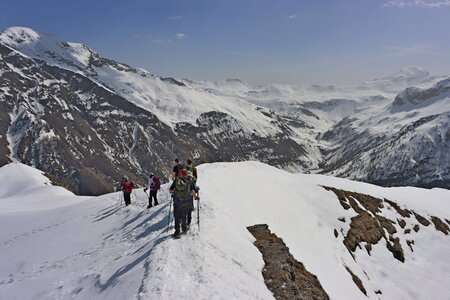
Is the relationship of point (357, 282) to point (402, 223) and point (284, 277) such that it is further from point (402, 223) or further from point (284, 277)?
point (402, 223)

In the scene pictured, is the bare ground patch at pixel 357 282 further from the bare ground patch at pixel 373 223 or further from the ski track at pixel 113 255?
the ski track at pixel 113 255

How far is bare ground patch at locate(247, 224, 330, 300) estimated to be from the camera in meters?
15.0

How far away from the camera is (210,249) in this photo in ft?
56.3

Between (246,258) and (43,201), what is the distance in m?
46.2

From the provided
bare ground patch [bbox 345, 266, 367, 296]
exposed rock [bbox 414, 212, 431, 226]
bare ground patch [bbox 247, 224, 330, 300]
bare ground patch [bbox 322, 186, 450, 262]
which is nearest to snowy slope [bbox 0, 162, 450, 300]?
bare ground patch [bbox 247, 224, 330, 300]

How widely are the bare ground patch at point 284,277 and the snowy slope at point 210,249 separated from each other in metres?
0.66

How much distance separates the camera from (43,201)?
5241cm

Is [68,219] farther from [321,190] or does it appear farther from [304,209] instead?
[321,190]

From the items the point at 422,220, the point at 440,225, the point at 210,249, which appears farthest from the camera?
the point at 440,225

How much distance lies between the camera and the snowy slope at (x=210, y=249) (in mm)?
14516

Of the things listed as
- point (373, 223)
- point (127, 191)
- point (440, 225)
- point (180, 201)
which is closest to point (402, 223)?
point (373, 223)

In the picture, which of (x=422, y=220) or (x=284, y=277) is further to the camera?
(x=422, y=220)

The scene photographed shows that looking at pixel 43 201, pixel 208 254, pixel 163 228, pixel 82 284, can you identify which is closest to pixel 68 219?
pixel 163 228

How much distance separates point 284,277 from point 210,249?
13.0ft
